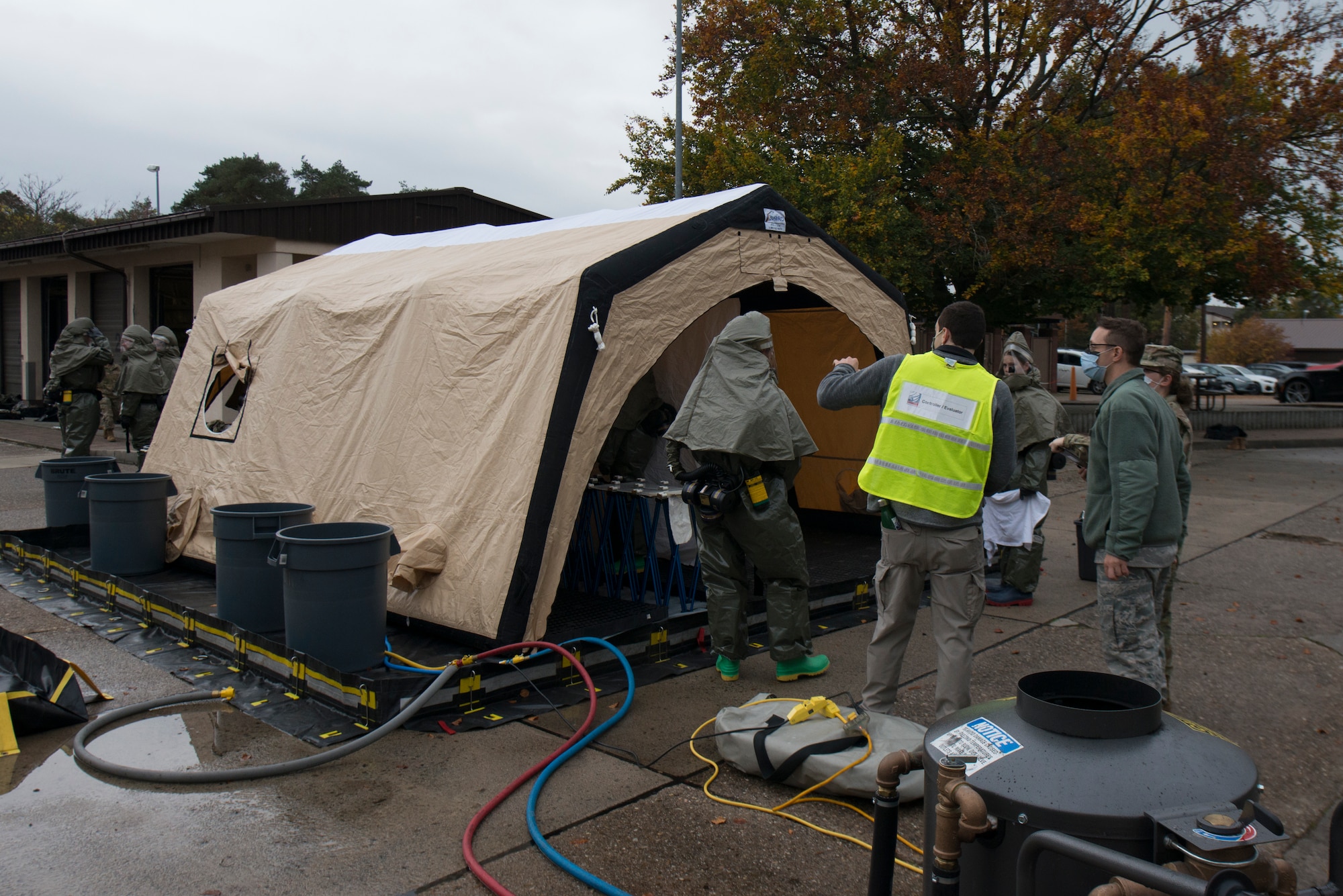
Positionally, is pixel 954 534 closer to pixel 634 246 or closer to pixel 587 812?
pixel 587 812

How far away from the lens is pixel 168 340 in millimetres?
12773

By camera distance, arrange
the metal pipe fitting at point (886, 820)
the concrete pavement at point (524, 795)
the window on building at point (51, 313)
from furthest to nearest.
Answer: the window on building at point (51, 313)
the concrete pavement at point (524, 795)
the metal pipe fitting at point (886, 820)

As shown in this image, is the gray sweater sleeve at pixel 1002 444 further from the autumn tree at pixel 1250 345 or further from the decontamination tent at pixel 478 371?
the autumn tree at pixel 1250 345

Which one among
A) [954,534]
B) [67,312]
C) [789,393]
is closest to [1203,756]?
[954,534]

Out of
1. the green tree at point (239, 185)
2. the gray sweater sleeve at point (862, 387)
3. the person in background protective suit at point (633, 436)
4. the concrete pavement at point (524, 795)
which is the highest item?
the green tree at point (239, 185)

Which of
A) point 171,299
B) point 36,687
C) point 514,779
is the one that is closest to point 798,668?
point 514,779

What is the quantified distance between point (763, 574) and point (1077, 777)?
3.07m

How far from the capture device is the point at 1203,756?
83.3 inches

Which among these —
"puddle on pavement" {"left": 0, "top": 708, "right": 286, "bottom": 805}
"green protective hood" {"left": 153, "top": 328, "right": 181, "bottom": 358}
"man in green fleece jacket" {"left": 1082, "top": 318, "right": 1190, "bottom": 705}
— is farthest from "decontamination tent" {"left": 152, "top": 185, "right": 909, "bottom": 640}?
"green protective hood" {"left": 153, "top": 328, "right": 181, "bottom": 358}

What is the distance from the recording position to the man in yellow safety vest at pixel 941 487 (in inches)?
160

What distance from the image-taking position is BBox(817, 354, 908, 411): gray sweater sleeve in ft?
14.3

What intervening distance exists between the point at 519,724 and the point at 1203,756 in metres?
3.15

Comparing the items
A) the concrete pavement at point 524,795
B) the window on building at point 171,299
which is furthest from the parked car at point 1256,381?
the concrete pavement at point 524,795

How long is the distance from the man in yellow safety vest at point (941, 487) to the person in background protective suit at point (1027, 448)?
8.88 feet
